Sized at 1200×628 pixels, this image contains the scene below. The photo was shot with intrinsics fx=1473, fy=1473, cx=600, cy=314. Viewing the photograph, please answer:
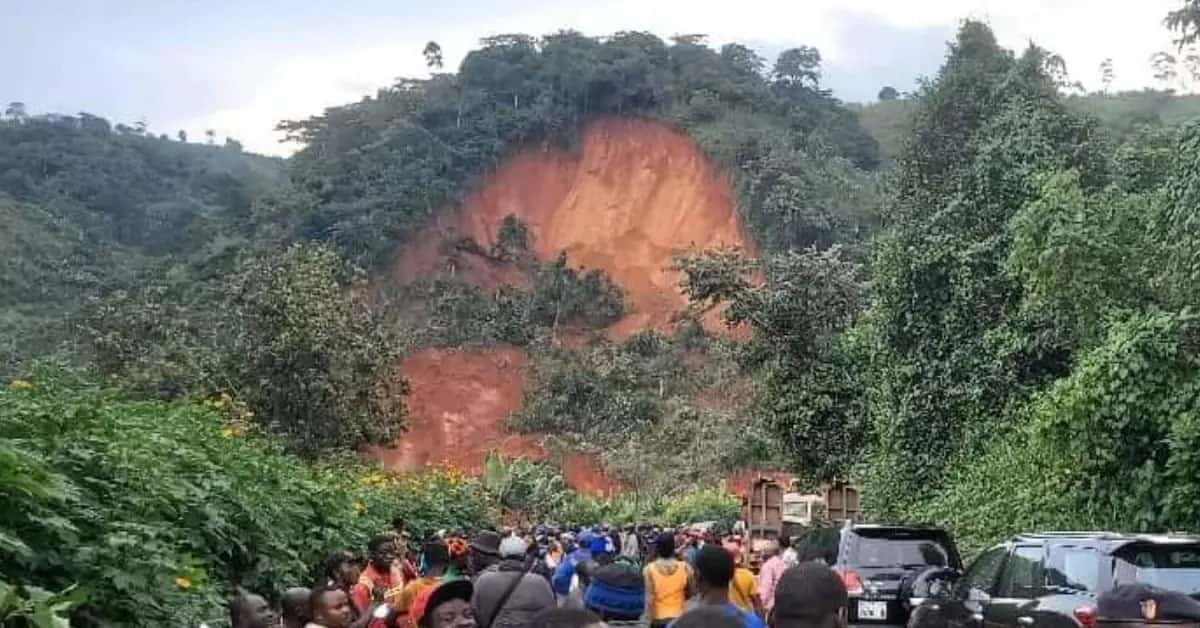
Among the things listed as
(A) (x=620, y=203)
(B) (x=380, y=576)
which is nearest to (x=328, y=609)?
(B) (x=380, y=576)

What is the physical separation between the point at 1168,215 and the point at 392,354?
26934mm

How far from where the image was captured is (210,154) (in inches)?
5413

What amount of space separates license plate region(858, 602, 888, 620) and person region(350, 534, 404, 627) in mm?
5296

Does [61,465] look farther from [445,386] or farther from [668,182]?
[668,182]

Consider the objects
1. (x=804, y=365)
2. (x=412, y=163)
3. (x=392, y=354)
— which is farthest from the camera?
(x=412, y=163)

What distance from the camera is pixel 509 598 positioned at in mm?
8188

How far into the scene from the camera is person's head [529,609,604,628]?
4.23 m

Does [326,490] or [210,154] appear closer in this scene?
[326,490]

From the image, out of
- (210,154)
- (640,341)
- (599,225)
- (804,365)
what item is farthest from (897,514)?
(210,154)

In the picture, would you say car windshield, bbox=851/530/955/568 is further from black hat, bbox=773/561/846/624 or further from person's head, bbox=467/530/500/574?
black hat, bbox=773/561/846/624

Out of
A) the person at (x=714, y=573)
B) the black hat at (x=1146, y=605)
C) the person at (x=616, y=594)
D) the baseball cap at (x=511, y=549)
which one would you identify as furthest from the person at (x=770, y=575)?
the person at (x=714, y=573)

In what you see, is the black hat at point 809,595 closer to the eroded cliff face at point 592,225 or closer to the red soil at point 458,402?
the red soil at point 458,402

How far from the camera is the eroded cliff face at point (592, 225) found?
247 ft

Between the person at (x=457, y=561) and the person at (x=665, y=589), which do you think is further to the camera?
the person at (x=665, y=589)
